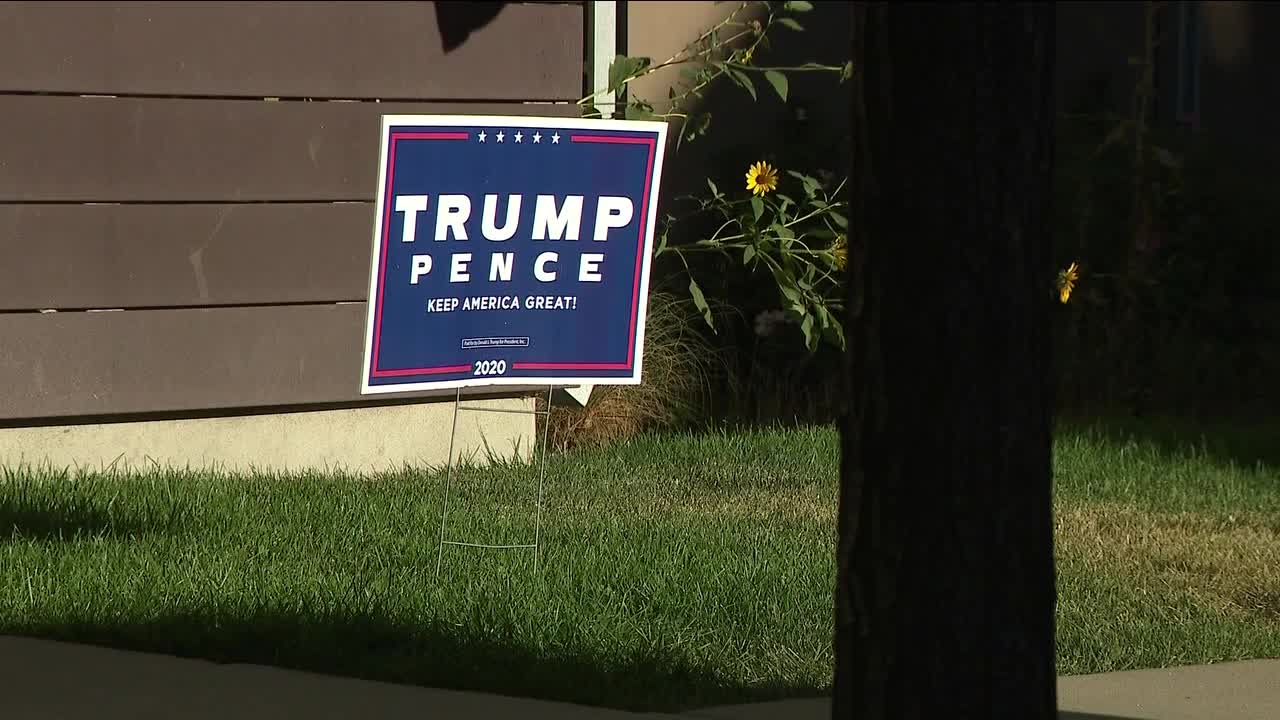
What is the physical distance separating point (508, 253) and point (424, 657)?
195 centimetres

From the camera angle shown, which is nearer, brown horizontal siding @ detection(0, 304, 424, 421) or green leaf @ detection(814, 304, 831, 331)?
brown horizontal siding @ detection(0, 304, 424, 421)

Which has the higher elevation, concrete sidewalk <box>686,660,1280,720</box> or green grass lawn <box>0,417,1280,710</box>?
green grass lawn <box>0,417,1280,710</box>

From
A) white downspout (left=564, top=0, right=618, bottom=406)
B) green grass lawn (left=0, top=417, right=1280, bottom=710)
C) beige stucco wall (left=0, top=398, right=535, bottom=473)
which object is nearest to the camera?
green grass lawn (left=0, top=417, right=1280, bottom=710)

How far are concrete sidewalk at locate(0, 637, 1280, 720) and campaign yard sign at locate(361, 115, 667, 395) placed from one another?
1652mm

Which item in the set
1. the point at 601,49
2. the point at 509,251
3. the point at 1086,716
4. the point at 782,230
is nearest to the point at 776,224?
the point at 782,230

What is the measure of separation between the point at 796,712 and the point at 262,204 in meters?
4.58

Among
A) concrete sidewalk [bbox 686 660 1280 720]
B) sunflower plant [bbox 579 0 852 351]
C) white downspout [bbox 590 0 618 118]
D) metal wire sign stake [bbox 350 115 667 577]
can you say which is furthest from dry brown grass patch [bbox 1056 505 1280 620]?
white downspout [bbox 590 0 618 118]

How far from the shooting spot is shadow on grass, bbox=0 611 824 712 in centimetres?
512

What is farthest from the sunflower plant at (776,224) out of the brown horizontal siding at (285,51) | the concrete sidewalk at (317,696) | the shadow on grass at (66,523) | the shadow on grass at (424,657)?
the concrete sidewalk at (317,696)

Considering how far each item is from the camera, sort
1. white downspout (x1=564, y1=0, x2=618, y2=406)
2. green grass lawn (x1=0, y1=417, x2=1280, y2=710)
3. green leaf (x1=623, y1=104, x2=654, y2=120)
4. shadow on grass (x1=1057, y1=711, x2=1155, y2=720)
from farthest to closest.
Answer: white downspout (x1=564, y1=0, x2=618, y2=406) < green leaf (x1=623, y1=104, x2=654, y2=120) < green grass lawn (x1=0, y1=417, x2=1280, y2=710) < shadow on grass (x1=1057, y1=711, x2=1155, y2=720)

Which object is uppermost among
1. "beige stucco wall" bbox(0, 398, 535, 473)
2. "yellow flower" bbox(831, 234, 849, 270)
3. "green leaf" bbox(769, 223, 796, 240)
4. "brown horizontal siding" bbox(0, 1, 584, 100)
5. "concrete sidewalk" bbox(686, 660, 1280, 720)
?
"brown horizontal siding" bbox(0, 1, 584, 100)

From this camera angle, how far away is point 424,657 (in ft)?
17.5

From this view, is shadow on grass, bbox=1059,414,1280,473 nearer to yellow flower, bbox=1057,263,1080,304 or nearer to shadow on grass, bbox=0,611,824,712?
yellow flower, bbox=1057,263,1080,304

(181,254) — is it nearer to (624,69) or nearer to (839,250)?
(624,69)
